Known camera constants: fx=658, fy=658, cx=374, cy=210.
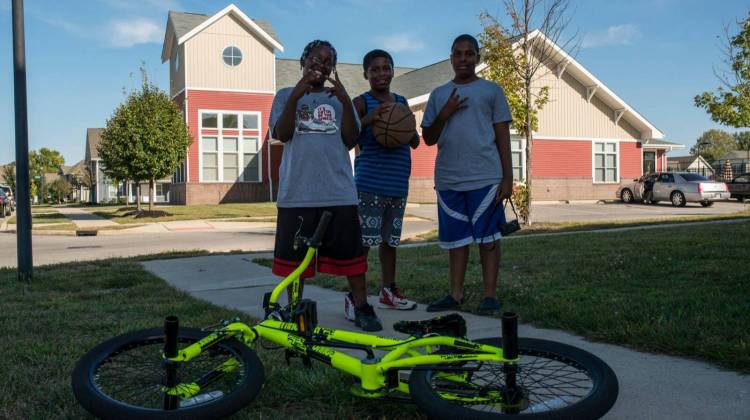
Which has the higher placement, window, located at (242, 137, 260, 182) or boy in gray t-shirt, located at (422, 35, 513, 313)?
window, located at (242, 137, 260, 182)

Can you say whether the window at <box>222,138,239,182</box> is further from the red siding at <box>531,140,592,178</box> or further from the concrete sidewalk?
the concrete sidewalk

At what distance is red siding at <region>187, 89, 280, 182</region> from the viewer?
32281 millimetres

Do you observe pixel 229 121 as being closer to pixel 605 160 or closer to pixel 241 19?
pixel 241 19

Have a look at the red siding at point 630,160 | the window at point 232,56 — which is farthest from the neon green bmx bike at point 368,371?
the red siding at point 630,160

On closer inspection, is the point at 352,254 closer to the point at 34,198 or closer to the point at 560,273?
the point at 560,273

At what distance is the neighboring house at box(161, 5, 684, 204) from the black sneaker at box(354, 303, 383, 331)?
27456mm

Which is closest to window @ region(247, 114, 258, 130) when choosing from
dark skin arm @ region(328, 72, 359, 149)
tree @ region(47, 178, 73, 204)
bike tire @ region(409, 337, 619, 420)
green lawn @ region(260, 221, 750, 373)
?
green lawn @ region(260, 221, 750, 373)

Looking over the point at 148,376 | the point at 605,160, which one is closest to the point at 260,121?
the point at 605,160

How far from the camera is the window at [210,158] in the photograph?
1293 inches

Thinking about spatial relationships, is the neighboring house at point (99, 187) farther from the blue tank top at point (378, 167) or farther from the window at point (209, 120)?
the blue tank top at point (378, 167)

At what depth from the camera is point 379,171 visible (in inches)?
179

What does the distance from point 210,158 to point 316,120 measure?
30.5 meters

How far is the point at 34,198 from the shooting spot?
94125mm

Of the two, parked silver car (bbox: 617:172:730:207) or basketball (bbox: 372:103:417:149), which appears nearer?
basketball (bbox: 372:103:417:149)
